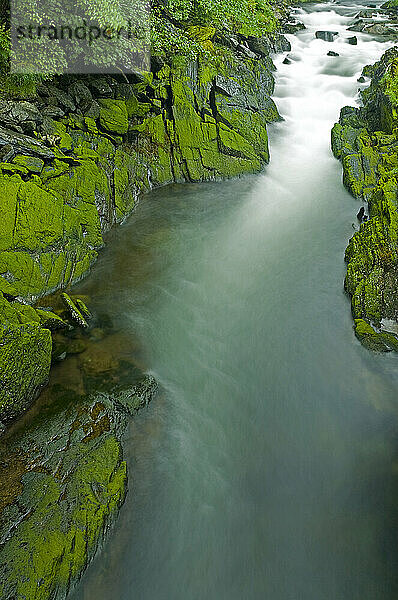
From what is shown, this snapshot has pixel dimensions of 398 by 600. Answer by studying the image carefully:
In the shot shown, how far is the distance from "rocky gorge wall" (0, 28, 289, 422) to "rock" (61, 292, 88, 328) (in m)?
0.04

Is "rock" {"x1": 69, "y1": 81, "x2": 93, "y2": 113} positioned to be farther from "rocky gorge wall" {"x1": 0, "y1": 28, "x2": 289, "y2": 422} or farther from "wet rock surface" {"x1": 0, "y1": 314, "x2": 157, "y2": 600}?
"wet rock surface" {"x1": 0, "y1": 314, "x2": 157, "y2": 600}

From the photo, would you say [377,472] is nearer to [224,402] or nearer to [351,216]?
[224,402]

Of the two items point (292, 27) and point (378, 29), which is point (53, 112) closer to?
point (292, 27)

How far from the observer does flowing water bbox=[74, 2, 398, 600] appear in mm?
4727

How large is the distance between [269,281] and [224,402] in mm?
4043

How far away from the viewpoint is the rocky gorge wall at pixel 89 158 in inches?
265

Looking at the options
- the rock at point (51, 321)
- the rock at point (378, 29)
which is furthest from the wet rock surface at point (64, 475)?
the rock at point (378, 29)

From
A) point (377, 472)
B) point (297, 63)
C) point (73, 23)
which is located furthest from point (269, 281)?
point (297, 63)

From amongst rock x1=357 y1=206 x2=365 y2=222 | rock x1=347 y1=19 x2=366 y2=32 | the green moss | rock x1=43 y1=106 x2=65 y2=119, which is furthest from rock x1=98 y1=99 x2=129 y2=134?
rock x1=347 y1=19 x2=366 y2=32

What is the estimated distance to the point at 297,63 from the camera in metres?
21.4

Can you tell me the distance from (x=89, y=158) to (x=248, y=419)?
7.65 m

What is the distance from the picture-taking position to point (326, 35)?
23.9 meters

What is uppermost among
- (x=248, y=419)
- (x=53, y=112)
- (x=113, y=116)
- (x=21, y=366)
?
(x=53, y=112)

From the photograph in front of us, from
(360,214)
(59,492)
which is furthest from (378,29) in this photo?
(59,492)
